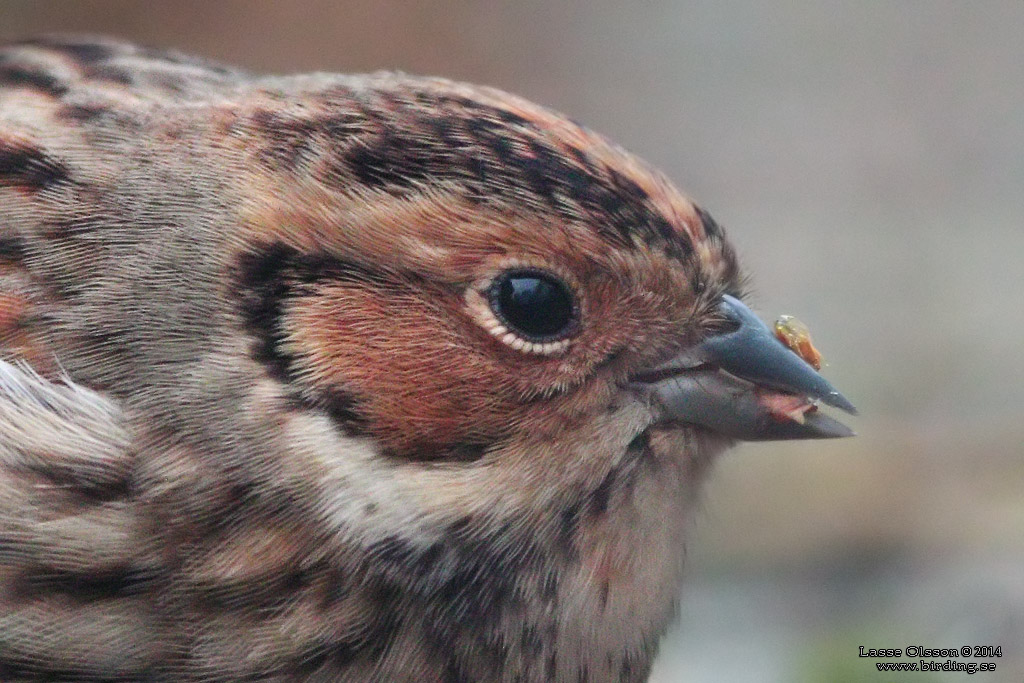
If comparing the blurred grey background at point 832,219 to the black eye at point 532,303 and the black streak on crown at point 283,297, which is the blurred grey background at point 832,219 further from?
the black streak on crown at point 283,297

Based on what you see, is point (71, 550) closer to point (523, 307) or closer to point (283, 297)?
point (283, 297)

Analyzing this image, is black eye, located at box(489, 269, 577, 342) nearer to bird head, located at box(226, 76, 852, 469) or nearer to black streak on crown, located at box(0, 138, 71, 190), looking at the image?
bird head, located at box(226, 76, 852, 469)

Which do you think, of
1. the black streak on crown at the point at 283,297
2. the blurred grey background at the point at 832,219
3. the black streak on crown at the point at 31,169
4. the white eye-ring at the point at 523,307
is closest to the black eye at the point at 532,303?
the white eye-ring at the point at 523,307

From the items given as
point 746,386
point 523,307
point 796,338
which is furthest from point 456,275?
point 796,338

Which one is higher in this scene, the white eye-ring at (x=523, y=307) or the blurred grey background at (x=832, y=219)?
the blurred grey background at (x=832, y=219)

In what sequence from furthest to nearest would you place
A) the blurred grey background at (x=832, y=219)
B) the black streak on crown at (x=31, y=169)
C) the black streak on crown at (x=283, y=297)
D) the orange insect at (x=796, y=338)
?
the blurred grey background at (x=832, y=219) → the orange insect at (x=796, y=338) → the black streak on crown at (x=31, y=169) → the black streak on crown at (x=283, y=297)

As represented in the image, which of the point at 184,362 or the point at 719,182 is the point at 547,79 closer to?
the point at 719,182

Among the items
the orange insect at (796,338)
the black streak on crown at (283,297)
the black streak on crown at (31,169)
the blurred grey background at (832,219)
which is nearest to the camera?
the black streak on crown at (283,297)

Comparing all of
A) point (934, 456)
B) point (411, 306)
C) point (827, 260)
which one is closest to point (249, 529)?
point (411, 306)
